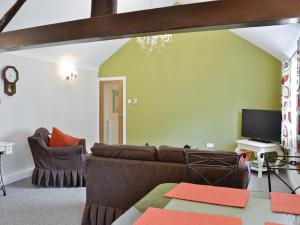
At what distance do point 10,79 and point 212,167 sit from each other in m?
3.73

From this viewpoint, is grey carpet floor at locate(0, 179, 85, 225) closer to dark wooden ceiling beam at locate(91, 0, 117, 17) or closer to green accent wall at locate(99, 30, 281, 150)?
dark wooden ceiling beam at locate(91, 0, 117, 17)

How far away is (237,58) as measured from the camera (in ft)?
18.9

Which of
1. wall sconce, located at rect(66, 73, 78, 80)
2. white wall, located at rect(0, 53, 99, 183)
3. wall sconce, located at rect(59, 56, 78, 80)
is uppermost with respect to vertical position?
wall sconce, located at rect(59, 56, 78, 80)

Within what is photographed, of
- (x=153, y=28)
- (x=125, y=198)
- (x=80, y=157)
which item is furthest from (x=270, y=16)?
(x=80, y=157)

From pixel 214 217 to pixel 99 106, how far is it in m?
6.05

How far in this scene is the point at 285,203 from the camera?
1550 millimetres

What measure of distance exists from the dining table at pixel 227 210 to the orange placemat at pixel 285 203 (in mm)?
28

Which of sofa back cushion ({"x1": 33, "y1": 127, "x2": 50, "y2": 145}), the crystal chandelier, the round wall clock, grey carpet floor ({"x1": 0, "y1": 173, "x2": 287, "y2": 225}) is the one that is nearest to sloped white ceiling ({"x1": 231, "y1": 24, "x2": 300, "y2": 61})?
the crystal chandelier

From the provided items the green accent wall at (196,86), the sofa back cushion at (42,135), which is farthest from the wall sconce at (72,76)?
the sofa back cushion at (42,135)

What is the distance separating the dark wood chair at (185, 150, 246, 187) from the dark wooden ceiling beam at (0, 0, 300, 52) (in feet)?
3.86

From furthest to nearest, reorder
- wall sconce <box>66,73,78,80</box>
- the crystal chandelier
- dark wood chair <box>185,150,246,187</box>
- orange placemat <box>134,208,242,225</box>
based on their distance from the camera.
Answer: the crystal chandelier → wall sconce <box>66,73,78,80</box> → dark wood chair <box>185,150,246,187</box> → orange placemat <box>134,208,242,225</box>

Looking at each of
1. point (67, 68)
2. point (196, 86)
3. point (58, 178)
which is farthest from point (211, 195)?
point (67, 68)

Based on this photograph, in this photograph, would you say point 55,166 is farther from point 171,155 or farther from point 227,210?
point 227,210

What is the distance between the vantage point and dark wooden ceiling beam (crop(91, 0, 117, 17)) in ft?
9.45
